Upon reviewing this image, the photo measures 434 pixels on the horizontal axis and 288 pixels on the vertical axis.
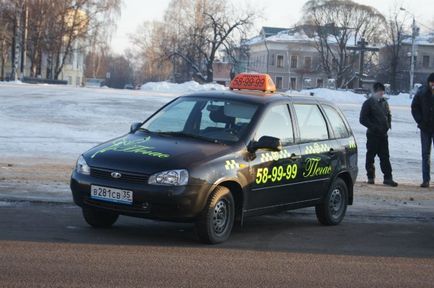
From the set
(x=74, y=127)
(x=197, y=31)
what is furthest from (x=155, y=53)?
(x=74, y=127)

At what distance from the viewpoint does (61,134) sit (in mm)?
20422

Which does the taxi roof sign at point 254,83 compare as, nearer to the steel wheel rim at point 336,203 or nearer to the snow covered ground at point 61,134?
the steel wheel rim at point 336,203

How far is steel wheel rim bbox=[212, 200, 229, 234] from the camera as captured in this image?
7409 millimetres

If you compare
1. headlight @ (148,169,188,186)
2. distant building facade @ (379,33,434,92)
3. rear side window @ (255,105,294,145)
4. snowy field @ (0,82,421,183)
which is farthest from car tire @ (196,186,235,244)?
distant building facade @ (379,33,434,92)

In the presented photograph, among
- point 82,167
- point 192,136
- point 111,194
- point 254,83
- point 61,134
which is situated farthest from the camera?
point 61,134

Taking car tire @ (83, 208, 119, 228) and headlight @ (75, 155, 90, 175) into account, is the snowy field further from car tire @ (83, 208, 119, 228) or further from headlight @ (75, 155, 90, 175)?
headlight @ (75, 155, 90, 175)

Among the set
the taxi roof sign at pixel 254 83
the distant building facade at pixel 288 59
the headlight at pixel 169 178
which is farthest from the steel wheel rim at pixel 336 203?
the distant building facade at pixel 288 59

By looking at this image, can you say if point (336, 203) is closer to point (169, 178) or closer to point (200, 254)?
point (200, 254)

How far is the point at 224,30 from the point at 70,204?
6253 cm

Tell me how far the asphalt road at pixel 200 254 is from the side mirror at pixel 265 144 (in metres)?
1.02

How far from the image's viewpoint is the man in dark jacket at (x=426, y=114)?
12.9m

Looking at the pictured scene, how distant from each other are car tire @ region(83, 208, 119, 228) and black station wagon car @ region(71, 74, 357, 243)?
13 millimetres

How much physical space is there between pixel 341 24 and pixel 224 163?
3341 inches

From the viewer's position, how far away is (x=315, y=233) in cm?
866
